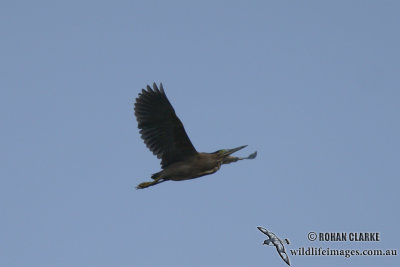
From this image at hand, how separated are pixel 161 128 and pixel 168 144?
433 mm

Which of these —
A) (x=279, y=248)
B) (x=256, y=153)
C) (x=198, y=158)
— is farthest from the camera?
(x=279, y=248)

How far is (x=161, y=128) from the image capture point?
1823 centimetres

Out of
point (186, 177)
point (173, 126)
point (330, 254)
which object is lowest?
point (330, 254)

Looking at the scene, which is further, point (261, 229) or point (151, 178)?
A: point (261, 229)

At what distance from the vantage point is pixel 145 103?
60.7ft

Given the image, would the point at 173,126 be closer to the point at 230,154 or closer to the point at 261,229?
the point at 230,154

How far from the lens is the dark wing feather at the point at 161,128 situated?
58.6ft

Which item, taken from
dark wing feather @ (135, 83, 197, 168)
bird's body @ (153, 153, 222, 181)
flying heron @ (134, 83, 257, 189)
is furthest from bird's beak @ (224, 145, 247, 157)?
dark wing feather @ (135, 83, 197, 168)

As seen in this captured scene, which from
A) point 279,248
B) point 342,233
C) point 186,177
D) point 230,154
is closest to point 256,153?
point 230,154

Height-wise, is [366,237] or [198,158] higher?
[198,158]

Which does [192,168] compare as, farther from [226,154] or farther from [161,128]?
[161,128]

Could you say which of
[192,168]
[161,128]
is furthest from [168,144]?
[192,168]

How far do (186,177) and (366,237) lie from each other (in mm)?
7851

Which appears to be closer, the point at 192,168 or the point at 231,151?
the point at 192,168
